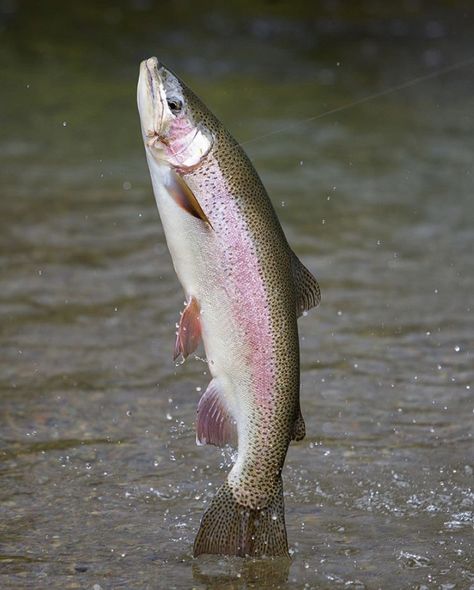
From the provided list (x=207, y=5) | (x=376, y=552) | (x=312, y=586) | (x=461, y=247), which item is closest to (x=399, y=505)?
(x=376, y=552)

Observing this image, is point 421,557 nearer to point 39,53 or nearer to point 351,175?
point 351,175

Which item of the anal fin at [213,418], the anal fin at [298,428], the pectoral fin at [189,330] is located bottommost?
the anal fin at [298,428]

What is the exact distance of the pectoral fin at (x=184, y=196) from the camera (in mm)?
3447

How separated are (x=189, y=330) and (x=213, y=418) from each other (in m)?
0.28

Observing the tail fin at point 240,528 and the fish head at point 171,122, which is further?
the tail fin at point 240,528

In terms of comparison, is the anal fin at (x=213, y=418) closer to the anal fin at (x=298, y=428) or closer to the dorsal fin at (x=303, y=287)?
the anal fin at (x=298, y=428)

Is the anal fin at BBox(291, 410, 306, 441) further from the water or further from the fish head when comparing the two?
the fish head

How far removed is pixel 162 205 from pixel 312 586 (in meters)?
1.29

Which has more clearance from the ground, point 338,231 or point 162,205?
point 162,205

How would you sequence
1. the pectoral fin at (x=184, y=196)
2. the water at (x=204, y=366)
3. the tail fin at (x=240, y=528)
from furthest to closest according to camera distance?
the water at (x=204, y=366)
the tail fin at (x=240, y=528)
the pectoral fin at (x=184, y=196)

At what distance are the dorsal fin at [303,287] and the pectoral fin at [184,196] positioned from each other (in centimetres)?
34

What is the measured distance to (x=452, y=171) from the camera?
32.4 ft

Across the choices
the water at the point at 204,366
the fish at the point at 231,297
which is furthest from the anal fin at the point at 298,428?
the water at the point at 204,366

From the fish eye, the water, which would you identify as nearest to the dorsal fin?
the fish eye
